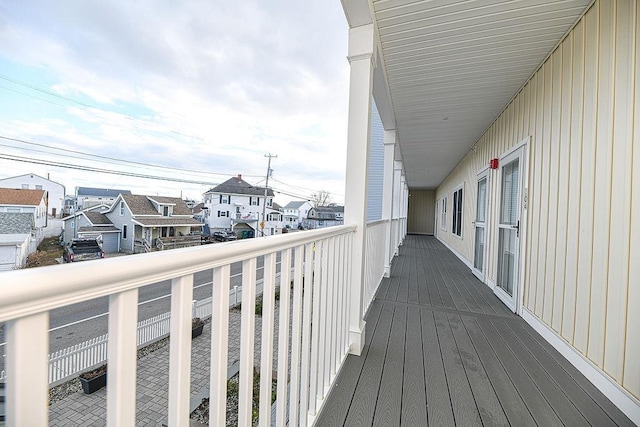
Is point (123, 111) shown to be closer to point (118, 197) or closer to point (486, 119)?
point (118, 197)

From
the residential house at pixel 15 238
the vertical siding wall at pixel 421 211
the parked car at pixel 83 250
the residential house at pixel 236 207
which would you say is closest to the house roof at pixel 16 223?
the residential house at pixel 15 238

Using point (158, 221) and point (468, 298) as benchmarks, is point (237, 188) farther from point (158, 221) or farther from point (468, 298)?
point (468, 298)

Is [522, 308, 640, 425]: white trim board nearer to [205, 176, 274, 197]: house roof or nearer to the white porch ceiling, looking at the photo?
the white porch ceiling

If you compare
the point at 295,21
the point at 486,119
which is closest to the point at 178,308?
the point at 295,21

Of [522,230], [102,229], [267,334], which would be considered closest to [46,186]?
[102,229]

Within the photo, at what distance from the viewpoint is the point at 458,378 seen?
5.68ft

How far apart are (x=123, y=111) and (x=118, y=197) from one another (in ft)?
1.24

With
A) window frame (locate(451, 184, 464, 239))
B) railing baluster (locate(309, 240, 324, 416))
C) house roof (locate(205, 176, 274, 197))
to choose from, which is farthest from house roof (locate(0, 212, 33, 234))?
window frame (locate(451, 184, 464, 239))

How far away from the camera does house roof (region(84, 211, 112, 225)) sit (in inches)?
48.7

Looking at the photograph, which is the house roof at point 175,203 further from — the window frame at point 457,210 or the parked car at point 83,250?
the window frame at point 457,210

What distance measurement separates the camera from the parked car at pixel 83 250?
0.82 metres

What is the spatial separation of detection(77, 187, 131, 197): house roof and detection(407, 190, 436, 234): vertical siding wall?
549 inches

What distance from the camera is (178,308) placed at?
57 centimetres

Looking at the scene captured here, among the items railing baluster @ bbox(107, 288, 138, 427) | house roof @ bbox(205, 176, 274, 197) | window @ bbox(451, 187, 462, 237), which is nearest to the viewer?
railing baluster @ bbox(107, 288, 138, 427)
